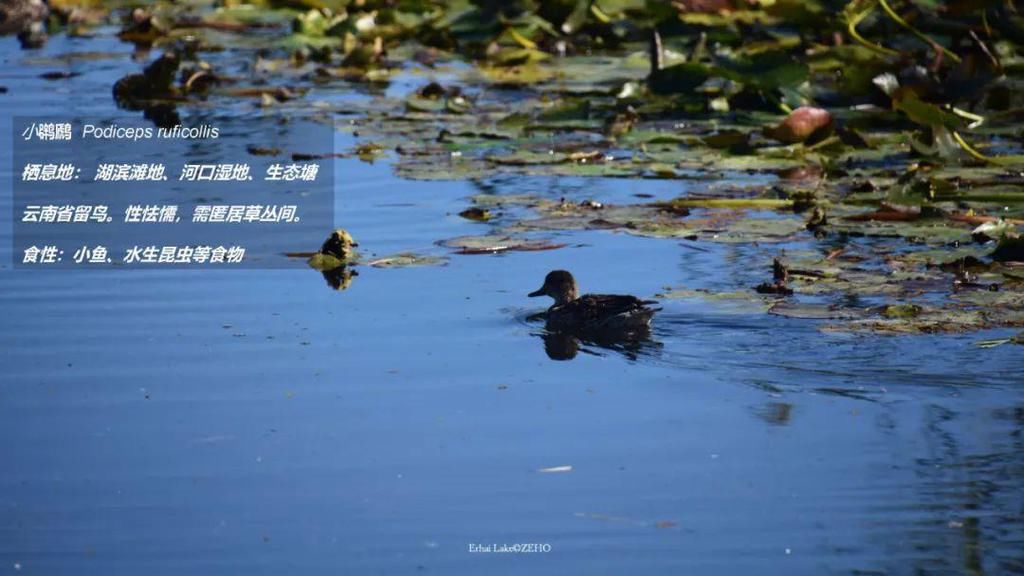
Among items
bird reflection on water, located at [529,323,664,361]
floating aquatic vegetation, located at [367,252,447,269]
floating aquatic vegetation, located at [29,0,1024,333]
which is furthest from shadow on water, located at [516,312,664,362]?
floating aquatic vegetation, located at [367,252,447,269]

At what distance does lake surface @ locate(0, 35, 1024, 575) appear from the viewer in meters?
4.98

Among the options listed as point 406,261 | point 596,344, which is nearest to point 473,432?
point 596,344

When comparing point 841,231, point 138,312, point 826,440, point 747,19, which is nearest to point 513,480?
point 826,440

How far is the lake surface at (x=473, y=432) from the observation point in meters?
4.98

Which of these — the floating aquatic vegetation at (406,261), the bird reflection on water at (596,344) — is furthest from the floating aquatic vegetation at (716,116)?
the bird reflection on water at (596,344)

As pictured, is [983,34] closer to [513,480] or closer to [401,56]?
[401,56]

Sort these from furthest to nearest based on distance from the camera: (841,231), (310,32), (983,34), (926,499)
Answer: (310,32) → (983,34) → (841,231) → (926,499)

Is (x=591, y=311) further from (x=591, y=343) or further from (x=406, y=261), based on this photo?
(x=406, y=261)

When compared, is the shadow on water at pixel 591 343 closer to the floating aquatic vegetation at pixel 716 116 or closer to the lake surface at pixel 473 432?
the lake surface at pixel 473 432

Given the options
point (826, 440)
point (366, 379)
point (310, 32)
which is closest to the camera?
point (826, 440)

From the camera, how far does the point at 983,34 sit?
41.0ft

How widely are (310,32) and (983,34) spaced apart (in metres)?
6.63

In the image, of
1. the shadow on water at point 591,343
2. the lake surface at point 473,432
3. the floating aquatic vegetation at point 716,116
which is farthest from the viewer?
the floating aquatic vegetation at point 716,116

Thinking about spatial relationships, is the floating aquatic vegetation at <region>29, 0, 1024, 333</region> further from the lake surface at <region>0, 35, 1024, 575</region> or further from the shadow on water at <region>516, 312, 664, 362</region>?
the shadow on water at <region>516, 312, 664, 362</region>
